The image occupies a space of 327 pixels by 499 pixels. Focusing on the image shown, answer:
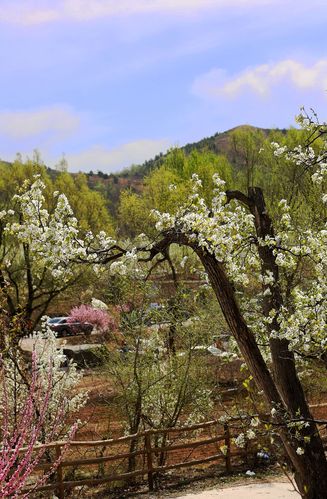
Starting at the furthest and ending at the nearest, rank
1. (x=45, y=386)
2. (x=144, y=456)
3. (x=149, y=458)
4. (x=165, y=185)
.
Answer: (x=165, y=185), (x=144, y=456), (x=45, y=386), (x=149, y=458)

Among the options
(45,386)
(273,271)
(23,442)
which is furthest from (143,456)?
(23,442)

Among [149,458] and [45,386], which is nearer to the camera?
[149,458]

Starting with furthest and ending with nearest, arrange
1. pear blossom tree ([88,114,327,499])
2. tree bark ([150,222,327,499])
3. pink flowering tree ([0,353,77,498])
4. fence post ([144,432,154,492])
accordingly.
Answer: fence post ([144,432,154,492]), tree bark ([150,222,327,499]), pear blossom tree ([88,114,327,499]), pink flowering tree ([0,353,77,498])

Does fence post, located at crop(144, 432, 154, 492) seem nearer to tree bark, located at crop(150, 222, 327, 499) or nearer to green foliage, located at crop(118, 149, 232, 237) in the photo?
tree bark, located at crop(150, 222, 327, 499)

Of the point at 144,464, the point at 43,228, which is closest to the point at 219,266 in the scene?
the point at 43,228

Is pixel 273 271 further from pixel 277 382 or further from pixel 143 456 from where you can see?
pixel 143 456

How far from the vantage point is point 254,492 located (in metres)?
10.4

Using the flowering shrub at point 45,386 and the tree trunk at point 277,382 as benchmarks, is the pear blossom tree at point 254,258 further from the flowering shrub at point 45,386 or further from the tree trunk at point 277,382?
the flowering shrub at point 45,386

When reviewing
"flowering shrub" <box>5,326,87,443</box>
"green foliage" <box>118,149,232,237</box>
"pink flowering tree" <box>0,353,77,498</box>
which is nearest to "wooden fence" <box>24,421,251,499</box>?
"flowering shrub" <box>5,326,87,443</box>

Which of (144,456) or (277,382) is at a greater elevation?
(277,382)

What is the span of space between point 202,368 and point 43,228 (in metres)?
6.73

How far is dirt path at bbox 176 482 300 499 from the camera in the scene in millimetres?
10141

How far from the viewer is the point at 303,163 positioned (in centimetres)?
635

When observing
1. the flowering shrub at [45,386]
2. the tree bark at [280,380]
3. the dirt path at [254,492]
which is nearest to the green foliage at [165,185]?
the flowering shrub at [45,386]
